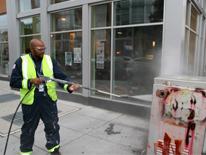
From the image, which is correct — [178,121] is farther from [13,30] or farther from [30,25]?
[13,30]

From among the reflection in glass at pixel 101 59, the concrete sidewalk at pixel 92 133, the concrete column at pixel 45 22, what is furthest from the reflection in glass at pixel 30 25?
the concrete sidewalk at pixel 92 133

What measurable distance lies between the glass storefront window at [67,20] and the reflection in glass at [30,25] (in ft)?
3.22

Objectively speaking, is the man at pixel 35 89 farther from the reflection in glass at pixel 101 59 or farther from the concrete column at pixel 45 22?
the concrete column at pixel 45 22

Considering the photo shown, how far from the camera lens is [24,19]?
8727 mm

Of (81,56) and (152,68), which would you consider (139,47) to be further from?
(81,56)

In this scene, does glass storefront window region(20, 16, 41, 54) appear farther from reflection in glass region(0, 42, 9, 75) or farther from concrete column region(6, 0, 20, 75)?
reflection in glass region(0, 42, 9, 75)

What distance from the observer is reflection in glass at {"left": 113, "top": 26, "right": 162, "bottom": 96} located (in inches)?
211

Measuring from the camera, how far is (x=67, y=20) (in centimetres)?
712

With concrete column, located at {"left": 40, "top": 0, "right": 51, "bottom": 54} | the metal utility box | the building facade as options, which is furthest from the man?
concrete column, located at {"left": 40, "top": 0, "right": 51, "bottom": 54}

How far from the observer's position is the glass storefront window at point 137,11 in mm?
5184

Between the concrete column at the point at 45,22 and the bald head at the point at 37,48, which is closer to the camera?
the bald head at the point at 37,48

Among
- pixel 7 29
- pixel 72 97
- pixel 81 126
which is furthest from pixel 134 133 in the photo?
pixel 7 29

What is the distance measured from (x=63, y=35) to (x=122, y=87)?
2786 millimetres

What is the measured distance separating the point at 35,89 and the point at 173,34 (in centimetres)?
316
